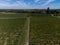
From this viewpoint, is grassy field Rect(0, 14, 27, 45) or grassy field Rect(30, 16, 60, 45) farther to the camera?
grassy field Rect(30, 16, 60, 45)

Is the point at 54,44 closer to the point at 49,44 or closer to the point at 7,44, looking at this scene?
the point at 49,44

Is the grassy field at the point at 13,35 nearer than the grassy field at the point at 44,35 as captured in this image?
Yes

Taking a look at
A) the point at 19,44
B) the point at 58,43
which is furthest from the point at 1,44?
the point at 58,43

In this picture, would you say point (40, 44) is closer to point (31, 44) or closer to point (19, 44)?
point (31, 44)

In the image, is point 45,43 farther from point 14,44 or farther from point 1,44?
point 1,44

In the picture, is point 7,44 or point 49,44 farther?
point 49,44

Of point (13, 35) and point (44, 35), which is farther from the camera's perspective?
point (44, 35)

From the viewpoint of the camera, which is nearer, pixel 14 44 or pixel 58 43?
pixel 14 44

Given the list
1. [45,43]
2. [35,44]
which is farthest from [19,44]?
[45,43]
